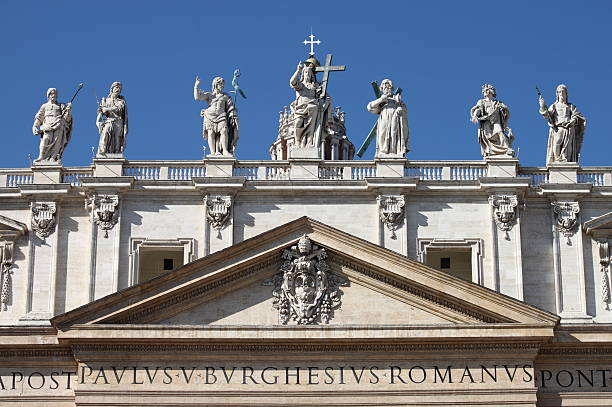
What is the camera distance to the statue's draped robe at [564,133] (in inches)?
2035

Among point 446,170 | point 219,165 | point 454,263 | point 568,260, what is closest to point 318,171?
point 219,165

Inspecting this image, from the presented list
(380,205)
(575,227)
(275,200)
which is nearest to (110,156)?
(275,200)

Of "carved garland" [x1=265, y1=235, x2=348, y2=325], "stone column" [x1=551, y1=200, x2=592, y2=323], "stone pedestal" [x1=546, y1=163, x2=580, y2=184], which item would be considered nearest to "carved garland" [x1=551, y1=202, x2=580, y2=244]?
"stone column" [x1=551, y1=200, x2=592, y2=323]

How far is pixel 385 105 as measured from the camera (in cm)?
5209

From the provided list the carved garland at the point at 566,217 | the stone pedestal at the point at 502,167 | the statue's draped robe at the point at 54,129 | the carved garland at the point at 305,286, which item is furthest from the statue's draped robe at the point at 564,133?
the statue's draped robe at the point at 54,129

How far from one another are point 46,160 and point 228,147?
18.5ft

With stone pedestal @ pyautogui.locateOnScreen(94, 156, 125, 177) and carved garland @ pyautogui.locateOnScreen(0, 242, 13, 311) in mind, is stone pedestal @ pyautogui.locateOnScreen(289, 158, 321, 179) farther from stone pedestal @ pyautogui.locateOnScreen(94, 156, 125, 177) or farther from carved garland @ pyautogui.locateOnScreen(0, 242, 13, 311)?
carved garland @ pyautogui.locateOnScreen(0, 242, 13, 311)

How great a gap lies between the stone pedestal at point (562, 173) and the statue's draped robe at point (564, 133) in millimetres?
347

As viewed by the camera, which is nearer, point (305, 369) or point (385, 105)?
point (305, 369)

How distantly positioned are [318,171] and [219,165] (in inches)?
121

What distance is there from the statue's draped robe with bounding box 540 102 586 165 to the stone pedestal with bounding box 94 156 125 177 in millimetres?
13239

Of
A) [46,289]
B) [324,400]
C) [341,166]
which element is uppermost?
[341,166]

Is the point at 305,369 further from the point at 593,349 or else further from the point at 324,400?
the point at 593,349

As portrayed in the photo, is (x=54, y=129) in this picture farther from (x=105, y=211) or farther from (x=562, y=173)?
(x=562, y=173)
